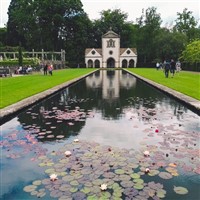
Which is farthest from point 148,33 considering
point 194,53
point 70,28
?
point 194,53

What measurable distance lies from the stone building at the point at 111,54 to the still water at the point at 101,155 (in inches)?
2725

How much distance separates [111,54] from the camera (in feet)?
260

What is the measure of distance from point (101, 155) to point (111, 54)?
75141mm

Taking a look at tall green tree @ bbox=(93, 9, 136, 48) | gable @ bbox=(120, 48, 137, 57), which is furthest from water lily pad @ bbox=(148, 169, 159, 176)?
tall green tree @ bbox=(93, 9, 136, 48)

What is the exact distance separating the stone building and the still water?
69.2 metres

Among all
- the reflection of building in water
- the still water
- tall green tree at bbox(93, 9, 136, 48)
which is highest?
tall green tree at bbox(93, 9, 136, 48)

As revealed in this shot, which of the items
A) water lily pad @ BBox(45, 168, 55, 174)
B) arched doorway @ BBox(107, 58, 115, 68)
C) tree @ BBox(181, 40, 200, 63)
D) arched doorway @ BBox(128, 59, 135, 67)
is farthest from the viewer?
arched doorway @ BBox(107, 58, 115, 68)

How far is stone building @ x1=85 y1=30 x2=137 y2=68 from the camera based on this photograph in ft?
256

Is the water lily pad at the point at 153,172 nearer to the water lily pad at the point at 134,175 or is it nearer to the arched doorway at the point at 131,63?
the water lily pad at the point at 134,175

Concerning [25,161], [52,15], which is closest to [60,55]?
[52,15]

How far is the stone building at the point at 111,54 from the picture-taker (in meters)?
78.0

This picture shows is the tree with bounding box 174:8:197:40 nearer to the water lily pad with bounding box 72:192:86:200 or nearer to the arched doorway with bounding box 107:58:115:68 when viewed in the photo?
the arched doorway with bounding box 107:58:115:68

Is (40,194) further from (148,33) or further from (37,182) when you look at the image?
(148,33)

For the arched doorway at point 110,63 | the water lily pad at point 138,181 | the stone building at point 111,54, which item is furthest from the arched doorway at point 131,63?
the water lily pad at point 138,181
